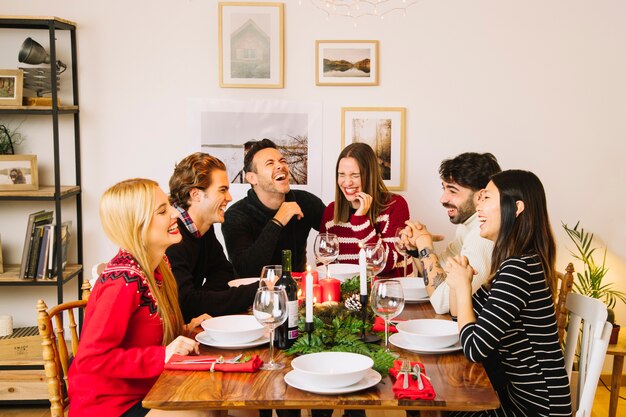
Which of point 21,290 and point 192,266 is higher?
point 192,266

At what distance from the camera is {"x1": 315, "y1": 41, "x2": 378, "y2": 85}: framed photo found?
14.0ft

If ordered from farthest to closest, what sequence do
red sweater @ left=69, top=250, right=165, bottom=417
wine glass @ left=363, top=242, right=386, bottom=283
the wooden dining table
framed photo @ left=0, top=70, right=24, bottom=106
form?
framed photo @ left=0, top=70, right=24, bottom=106 < wine glass @ left=363, top=242, right=386, bottom=283 < red sweater @ left=69, top=250, right=165, bottom=417 < the wooden dining table

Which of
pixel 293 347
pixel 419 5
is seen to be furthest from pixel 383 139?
pixel 293 347

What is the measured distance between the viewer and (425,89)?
429 centimetres

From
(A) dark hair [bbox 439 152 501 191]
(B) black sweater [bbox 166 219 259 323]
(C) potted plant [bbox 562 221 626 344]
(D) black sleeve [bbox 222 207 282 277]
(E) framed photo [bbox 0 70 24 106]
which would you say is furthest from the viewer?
(C) potted plant [bbox 562 221 626 344]

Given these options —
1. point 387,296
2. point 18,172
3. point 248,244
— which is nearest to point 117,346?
point 387,296

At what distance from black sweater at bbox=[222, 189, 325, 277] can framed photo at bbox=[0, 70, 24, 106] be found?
1.30m

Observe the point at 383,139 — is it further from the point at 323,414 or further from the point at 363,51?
the point at 323,414

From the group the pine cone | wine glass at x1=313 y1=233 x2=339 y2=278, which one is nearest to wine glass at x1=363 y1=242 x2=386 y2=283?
wine glass at x1=313 y1=233 x2=339 y2=278

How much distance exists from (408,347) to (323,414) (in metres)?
0.96

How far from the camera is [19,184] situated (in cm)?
401

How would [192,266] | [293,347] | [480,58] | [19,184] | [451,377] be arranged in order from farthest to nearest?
[480,58] < [19,184] < [192,266] < [293,347] < [451,377]

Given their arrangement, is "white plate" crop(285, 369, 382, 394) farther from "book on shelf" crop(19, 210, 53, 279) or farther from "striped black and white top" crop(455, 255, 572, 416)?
"book on shelf" crop(19, 210, 53, 279)

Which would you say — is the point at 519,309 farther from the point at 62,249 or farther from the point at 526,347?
the point at 62,249
